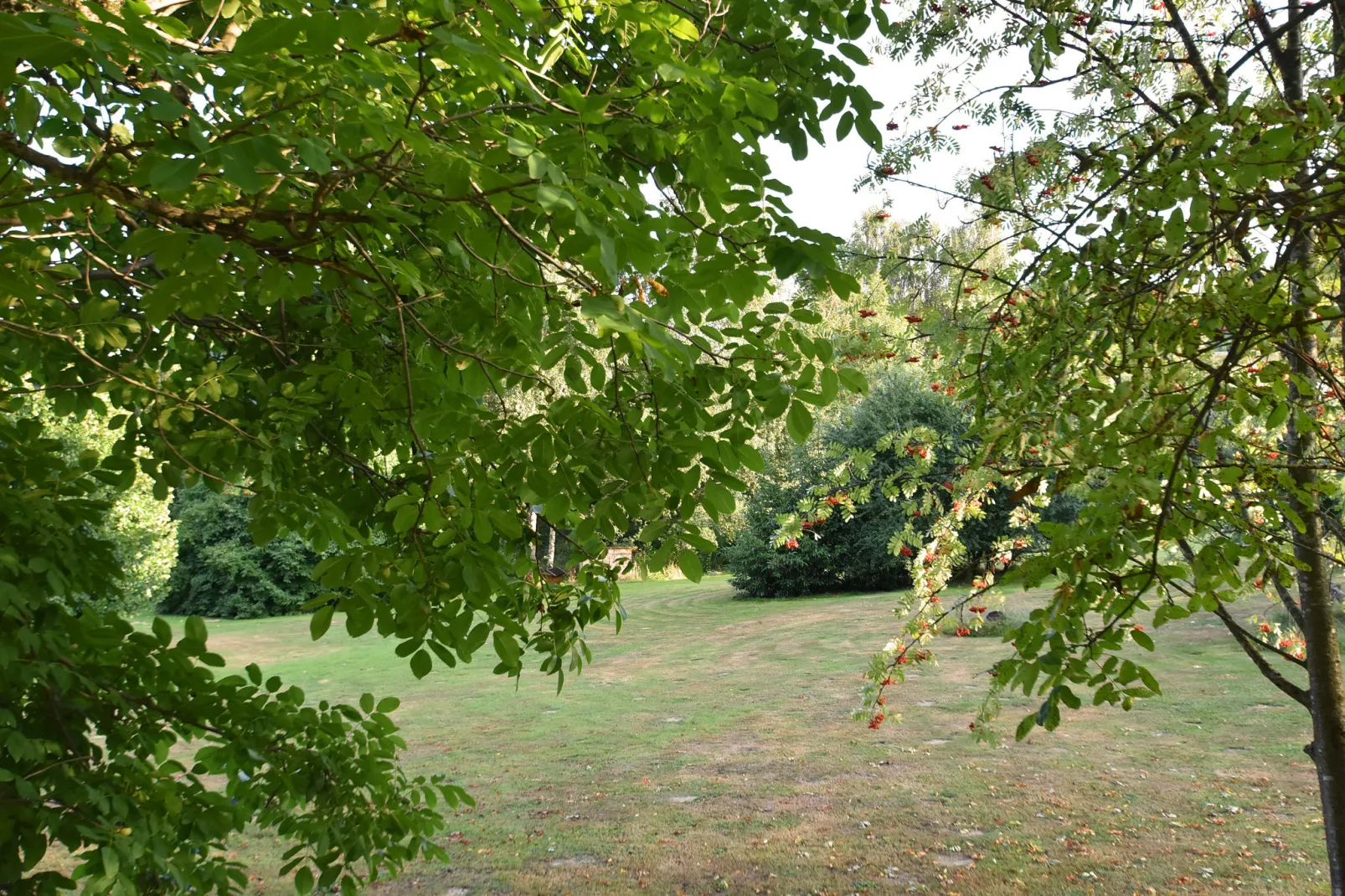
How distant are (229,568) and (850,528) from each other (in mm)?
13605

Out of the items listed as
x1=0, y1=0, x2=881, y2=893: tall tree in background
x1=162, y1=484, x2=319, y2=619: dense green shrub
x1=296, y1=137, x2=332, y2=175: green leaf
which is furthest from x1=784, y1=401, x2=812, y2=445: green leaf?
x1=162, y1=484, x2=319, y2=619: dense green shrub

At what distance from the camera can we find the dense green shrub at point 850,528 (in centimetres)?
1756

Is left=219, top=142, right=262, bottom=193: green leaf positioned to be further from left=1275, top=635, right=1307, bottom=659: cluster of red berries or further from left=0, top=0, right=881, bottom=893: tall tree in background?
left=1275, top=635, right=1307, bottom=659: cluster of red berries

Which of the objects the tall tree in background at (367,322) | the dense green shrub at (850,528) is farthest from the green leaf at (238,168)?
the dense green shrub at (850,528)

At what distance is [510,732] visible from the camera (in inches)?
356

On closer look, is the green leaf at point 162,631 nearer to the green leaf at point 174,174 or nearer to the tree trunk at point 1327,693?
the green leaf at point 174,174

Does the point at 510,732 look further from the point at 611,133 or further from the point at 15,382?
the point at 611,133

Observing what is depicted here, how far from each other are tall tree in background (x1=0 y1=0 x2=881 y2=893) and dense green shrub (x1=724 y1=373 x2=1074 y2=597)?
1443 cm

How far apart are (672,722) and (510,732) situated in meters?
1.64

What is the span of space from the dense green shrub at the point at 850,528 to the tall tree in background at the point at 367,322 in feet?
47.3

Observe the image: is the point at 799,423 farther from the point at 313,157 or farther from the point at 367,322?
the point at 367,322

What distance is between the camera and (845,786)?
22.6 ft

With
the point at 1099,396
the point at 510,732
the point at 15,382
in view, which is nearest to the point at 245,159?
the point at 1099,396

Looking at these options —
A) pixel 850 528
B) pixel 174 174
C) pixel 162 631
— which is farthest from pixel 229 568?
pixel 174 174
